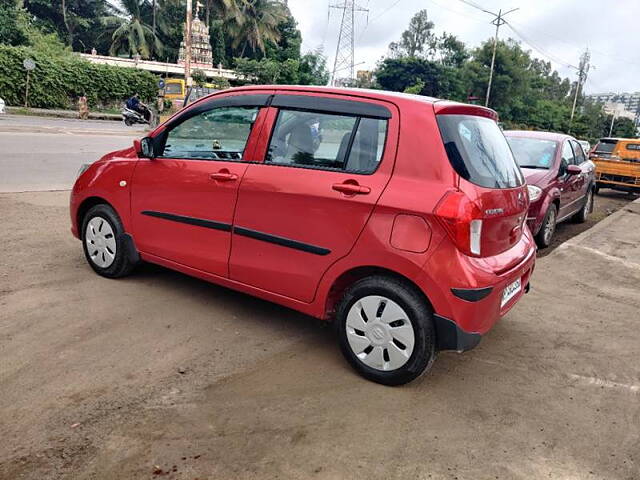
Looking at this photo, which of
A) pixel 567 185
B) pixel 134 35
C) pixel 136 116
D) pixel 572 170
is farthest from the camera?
pixel 134 35

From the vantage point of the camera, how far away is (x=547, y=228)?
751 centimetres

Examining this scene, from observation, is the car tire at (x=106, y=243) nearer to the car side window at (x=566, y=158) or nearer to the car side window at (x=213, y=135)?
the car side window at (x=213, y=135)

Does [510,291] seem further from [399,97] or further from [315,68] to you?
[315,68]

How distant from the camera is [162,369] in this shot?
11.0 ft

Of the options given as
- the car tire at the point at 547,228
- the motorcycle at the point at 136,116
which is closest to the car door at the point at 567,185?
the car tire at the point at 547,228

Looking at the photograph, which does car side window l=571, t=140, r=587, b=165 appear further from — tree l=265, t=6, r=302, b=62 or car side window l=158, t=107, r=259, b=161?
tree l=265, t=6, r=302, b=62

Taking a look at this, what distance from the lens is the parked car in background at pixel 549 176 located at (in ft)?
23.6

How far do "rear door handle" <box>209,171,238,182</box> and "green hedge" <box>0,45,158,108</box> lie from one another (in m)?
29.9

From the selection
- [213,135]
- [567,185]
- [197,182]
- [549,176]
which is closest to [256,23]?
[567,185]

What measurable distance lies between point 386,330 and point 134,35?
163 ft

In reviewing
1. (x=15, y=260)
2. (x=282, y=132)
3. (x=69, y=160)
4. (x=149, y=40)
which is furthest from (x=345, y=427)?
(x=149, y=40)

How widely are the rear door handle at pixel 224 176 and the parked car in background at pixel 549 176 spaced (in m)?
4.60

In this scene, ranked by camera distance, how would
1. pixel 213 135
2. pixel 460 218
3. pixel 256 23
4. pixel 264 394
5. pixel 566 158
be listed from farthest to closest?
pixel 256 23 < pixel 566 158 < pixel 213 135 < pixel 264 394 < pixel 460 218

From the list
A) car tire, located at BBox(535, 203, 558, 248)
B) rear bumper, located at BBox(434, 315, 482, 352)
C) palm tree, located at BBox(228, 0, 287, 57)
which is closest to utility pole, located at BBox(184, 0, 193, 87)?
palm tree, located at BBox(228, 0, 287, 57)
